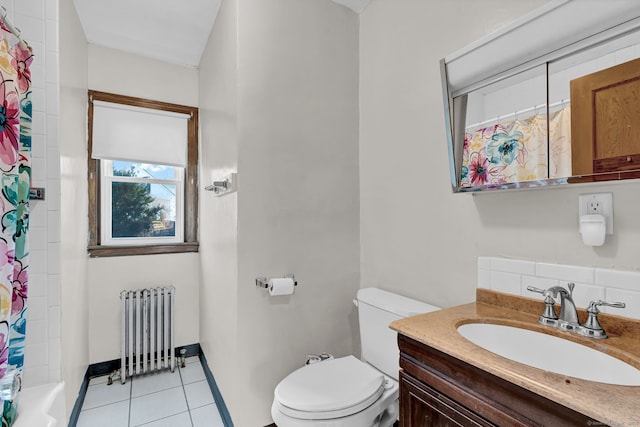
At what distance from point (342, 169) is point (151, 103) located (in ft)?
5.76

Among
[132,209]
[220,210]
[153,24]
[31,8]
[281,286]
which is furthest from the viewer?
[132,209]

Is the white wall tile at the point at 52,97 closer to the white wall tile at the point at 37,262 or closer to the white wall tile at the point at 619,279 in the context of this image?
the white wall tile at the point at 37,262

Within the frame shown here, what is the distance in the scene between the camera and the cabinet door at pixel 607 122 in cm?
84

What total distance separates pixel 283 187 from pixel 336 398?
3.51 ft

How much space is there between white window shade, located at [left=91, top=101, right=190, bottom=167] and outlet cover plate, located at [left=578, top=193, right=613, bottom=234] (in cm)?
264

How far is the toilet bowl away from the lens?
118 centimetres

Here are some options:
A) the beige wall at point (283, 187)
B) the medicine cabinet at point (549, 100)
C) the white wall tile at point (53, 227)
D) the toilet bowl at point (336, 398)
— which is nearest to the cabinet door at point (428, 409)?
the toilet bowl at point (336, 398)

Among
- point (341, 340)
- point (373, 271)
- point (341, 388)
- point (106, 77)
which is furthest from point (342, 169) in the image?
point (106, 77)

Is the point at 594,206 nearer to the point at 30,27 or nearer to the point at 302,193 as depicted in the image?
the point at 302,193

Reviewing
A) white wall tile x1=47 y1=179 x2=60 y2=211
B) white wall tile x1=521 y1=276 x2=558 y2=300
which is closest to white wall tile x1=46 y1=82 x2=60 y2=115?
white wall tile x1=47 y1=179 x2=60 y2=211

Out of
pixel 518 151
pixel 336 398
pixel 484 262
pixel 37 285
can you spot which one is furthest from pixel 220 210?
pixel 518 151

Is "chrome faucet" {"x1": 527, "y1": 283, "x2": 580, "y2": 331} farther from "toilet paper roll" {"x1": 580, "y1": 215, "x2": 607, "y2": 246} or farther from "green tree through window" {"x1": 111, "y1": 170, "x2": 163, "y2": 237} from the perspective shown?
"green tree through window" {"x1": 111, "y1": 170, "x2": 163, "y2": 237}

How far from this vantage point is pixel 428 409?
0.90m

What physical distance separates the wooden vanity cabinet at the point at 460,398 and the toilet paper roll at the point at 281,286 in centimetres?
75
